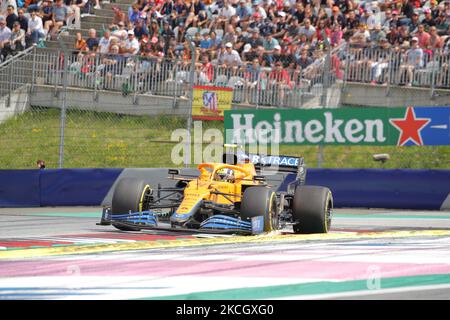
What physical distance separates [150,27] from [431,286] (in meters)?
17.9

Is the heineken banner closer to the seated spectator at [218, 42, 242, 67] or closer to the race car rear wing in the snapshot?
the seated spectator at [218, 42, 242, 67]

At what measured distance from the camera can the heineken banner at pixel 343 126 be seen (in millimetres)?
18750

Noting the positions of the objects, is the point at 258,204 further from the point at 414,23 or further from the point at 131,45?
the point at 131,45

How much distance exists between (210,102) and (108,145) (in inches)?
87.1

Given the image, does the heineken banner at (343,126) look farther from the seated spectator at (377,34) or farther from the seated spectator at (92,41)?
the seated spectator at (92,41)

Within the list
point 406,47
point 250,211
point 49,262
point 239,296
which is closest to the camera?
point 239,296

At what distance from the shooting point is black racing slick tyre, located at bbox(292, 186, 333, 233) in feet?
41.5

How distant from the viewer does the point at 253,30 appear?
23.1 metres

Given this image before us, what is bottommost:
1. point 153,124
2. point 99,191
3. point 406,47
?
point 99,191

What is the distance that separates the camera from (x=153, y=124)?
20281 millimetres

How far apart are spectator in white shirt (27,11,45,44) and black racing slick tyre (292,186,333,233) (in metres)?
13.9

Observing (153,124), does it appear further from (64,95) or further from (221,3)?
(221,3)

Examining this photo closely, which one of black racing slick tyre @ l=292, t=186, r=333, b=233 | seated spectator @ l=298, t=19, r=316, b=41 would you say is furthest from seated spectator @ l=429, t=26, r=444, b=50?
black racing slick tyre @ l=292, t=186, r=333, b=233

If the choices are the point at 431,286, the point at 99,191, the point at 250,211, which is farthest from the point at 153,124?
the point at 431,286
